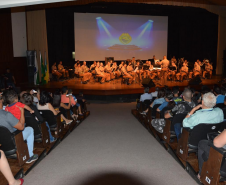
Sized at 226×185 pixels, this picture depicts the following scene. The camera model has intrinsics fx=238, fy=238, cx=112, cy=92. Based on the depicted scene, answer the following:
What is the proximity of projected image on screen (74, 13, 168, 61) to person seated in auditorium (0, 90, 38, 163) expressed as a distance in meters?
9.82

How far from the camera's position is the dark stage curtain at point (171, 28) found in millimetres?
12516

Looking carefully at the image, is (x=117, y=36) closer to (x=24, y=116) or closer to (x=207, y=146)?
(x=24, y=116)

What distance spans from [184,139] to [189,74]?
8.85m

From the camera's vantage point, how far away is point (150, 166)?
11.0ft

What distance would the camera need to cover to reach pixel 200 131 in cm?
287

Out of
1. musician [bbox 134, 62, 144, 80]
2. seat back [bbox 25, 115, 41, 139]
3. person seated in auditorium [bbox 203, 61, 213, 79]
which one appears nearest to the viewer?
seat back [bbox 25, 115, 41, 139]

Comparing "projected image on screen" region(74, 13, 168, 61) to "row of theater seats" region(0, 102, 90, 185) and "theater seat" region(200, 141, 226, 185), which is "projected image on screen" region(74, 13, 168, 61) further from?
"theater seat" region(200, 141, 226, 185)

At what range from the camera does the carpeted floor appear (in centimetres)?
299

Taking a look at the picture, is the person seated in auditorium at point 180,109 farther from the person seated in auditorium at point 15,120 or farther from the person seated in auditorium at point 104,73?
the person seated in auditorium at point 104,73

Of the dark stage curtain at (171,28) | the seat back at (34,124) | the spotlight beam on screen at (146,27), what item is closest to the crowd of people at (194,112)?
the seat back at (34,124)

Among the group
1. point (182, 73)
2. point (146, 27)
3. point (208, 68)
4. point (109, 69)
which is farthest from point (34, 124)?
point (146, 27)

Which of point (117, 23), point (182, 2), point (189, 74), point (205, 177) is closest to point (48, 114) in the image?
point (205, 177)

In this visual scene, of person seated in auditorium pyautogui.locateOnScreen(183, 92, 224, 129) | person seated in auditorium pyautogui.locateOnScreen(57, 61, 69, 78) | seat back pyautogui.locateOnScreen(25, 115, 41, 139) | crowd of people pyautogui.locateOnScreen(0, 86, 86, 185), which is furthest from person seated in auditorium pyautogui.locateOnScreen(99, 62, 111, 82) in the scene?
person seated in auditorium pyautogui.locateOnScreen(183, 92, 224, 129)

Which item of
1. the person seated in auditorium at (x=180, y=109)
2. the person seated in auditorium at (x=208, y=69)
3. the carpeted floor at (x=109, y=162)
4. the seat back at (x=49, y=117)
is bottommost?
the carpeted floor at (x=109, y=162)
